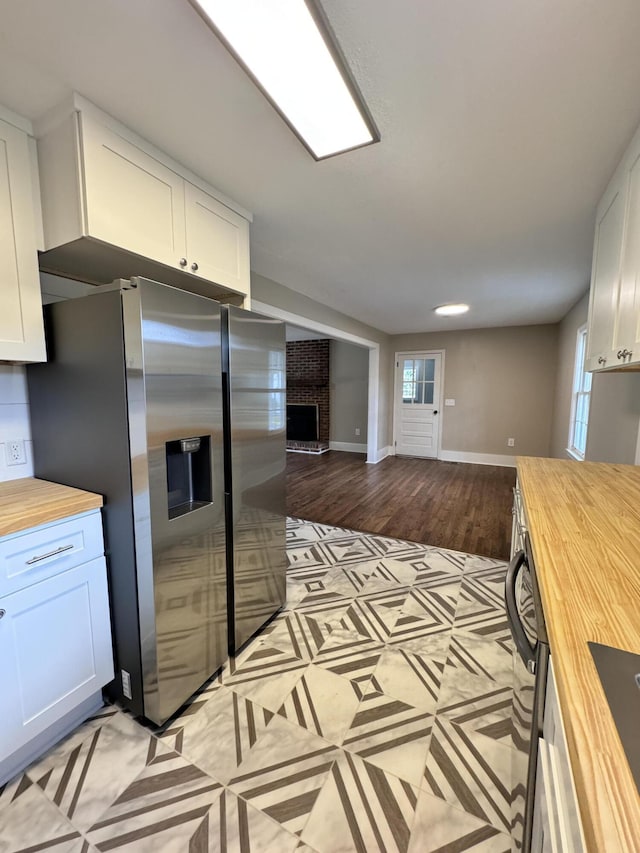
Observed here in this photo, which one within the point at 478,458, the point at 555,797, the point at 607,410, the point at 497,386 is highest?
the point at 497,386

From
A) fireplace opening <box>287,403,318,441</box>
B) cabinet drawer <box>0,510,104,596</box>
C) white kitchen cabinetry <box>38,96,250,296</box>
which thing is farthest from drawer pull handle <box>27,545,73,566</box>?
fireplace opening <box>287,403,318,441</box>

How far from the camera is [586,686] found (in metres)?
0.53

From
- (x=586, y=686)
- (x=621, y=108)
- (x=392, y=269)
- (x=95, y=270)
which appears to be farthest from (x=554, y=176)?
(x=95, y=270)

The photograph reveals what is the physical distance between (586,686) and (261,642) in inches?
66.7

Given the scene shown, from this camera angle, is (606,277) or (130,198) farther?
(606,277)

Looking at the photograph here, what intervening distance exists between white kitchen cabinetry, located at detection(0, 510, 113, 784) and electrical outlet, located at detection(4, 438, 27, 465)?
1.84 feet

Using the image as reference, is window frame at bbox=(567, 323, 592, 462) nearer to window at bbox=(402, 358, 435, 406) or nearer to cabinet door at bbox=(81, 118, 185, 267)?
window at bbox=(402, 358, 435, 406)

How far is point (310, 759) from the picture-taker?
1273 millimetres

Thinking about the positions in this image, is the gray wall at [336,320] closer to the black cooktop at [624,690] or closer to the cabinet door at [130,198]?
the cabinet door at [130,198]

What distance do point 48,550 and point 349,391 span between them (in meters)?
6.04

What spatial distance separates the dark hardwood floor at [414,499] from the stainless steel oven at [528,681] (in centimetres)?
192

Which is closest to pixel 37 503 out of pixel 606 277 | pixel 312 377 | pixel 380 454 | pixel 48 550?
pixel 48 550

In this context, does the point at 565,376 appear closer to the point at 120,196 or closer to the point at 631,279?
the point at 631,279

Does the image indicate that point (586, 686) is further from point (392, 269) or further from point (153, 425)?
point (392, 269)
